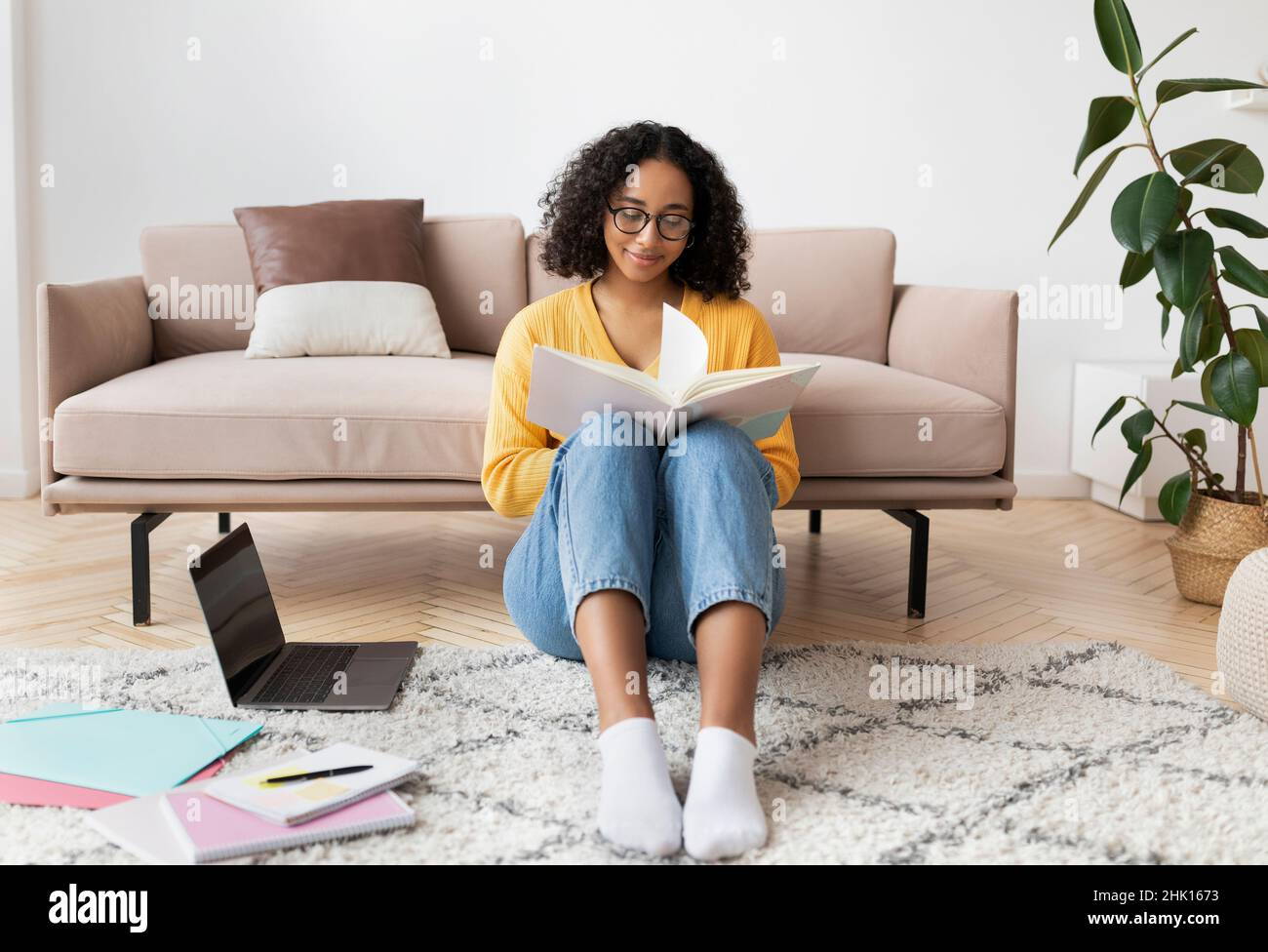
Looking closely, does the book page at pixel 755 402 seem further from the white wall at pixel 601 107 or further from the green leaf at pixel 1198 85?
Answer: the white wall at pixel 601 107

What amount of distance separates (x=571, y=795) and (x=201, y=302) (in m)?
1.86

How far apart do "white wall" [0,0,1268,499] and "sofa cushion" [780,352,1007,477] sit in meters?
1.47

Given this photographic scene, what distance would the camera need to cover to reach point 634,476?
1.55m

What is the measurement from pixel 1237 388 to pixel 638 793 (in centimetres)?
172

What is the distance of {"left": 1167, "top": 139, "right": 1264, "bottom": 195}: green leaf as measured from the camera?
2383 mm

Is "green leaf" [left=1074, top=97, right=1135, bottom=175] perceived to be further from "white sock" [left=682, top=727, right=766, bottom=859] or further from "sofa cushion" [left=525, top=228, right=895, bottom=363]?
"white sock" [left=682, top=727, right=766, bottom=859]

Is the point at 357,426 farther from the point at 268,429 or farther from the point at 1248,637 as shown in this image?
the point at 1248,637

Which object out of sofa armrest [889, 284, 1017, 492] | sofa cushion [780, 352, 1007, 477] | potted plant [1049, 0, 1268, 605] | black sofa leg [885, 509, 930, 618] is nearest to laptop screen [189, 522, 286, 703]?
sofa cushion [780, 352, 1007, 477]

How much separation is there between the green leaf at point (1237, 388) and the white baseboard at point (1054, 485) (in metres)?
1.40

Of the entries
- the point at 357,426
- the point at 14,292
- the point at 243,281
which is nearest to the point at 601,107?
the point at 243,281

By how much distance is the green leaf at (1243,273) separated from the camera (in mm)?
2344

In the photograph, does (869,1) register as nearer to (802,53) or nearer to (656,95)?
(802,53)

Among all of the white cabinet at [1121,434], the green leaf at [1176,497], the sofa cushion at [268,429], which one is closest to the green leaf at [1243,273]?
the green leaf at [1176,497]

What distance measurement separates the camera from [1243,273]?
2.37 m
